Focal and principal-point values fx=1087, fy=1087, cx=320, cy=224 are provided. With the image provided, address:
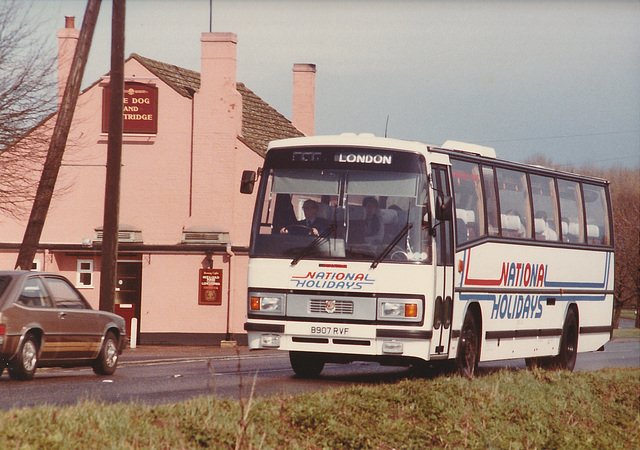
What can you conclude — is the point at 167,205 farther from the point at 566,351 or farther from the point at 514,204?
the point at 514,204

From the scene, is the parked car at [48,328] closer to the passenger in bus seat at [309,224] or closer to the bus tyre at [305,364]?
the bus tyre at [305,364]

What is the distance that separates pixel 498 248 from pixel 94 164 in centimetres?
2522

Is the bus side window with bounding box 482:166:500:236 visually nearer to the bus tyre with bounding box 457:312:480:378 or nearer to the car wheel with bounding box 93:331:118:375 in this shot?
the bus tyre with bounding box 457:312:480:378

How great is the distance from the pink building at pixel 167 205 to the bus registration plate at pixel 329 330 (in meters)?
23.7

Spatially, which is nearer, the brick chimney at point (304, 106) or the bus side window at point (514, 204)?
the bus side window at point (514, 204)

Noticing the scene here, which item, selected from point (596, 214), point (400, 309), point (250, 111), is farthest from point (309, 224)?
point (250, 111)

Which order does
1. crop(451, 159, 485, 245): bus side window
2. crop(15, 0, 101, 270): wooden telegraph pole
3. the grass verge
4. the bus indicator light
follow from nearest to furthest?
the grass verge < the bus indicator light < crop(451, 159, 485, 245): bus side window < crop(15, 0, 101, 270): wooden telegraph pole

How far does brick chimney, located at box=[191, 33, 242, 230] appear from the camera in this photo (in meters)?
38.6

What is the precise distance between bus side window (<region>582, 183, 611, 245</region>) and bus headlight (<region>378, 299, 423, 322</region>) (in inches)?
292

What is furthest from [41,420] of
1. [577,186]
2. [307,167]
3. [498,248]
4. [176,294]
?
[176,294]

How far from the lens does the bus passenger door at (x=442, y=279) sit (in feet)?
48.2

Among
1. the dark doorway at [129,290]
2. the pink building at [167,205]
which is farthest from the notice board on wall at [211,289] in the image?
the dark doorway at [129,290]

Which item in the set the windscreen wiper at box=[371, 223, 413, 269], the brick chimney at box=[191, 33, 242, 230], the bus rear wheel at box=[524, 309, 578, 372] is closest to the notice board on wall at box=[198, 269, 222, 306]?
the brick chimney at box=[191, 33, 242, 230]

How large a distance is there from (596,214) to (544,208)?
2.69 meters
